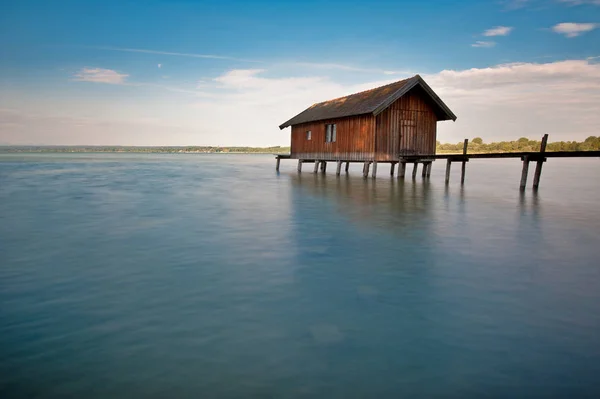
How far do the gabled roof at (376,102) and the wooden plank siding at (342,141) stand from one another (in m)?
0.49

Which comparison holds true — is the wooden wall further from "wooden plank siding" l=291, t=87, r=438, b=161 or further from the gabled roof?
the gabled roof

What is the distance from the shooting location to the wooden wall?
24.9 m

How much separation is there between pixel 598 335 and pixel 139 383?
14.8ft

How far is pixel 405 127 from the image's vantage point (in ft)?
83.1

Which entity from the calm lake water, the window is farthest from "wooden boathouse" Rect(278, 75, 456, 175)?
the calm lake water

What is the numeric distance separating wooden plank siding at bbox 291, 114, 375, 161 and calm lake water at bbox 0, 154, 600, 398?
46.1 feet

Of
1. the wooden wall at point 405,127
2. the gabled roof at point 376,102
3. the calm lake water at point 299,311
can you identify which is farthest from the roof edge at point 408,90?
the calm lake water at point 299,311

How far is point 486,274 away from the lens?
283 inches

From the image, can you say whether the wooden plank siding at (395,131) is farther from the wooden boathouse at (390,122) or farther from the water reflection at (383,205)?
the water reflection at (383,205)

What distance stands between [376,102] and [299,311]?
20375 millimetres

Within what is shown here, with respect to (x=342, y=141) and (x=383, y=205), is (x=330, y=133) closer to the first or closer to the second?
(x=342, y=141)

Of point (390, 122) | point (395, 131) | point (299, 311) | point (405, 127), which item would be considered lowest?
point (299, 311)

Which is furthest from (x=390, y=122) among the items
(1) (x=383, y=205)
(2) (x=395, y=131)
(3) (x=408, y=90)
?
(1) (x=383, y=205)

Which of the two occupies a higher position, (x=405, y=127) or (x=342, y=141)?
(x=405, y=127)
